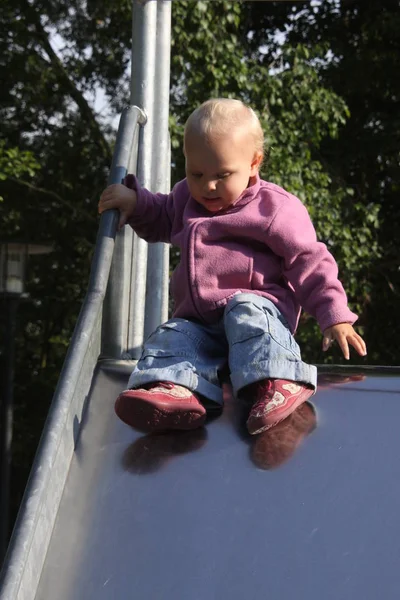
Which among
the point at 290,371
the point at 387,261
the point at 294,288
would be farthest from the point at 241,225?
the point at 387,261

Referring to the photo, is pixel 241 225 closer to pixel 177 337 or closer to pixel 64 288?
pixel 177 337

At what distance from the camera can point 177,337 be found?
197cm

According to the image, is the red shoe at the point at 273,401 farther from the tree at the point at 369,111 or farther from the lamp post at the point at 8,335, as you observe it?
the tree at the point at 369,111

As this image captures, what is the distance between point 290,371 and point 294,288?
0.28 metres

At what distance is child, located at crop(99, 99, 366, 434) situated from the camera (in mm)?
1829

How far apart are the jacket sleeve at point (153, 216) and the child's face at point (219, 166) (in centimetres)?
22

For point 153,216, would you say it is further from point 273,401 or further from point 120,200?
point 273,401

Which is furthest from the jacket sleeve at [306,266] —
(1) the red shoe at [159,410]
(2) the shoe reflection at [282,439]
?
(1) the red shoe at [159,410]

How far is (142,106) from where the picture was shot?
9.07ft

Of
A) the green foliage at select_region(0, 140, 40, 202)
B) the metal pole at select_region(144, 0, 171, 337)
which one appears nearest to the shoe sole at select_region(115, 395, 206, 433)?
the metal pole at select_region(144, 0, 171, 337)

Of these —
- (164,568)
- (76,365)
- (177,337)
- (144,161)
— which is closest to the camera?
(164,568)

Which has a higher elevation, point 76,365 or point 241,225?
point 241,225

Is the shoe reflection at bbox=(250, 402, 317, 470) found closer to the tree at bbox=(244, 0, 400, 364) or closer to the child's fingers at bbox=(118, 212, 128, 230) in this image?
the child's fingers at bbox=(118, 212, 128, 230)

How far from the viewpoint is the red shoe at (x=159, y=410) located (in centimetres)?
176
